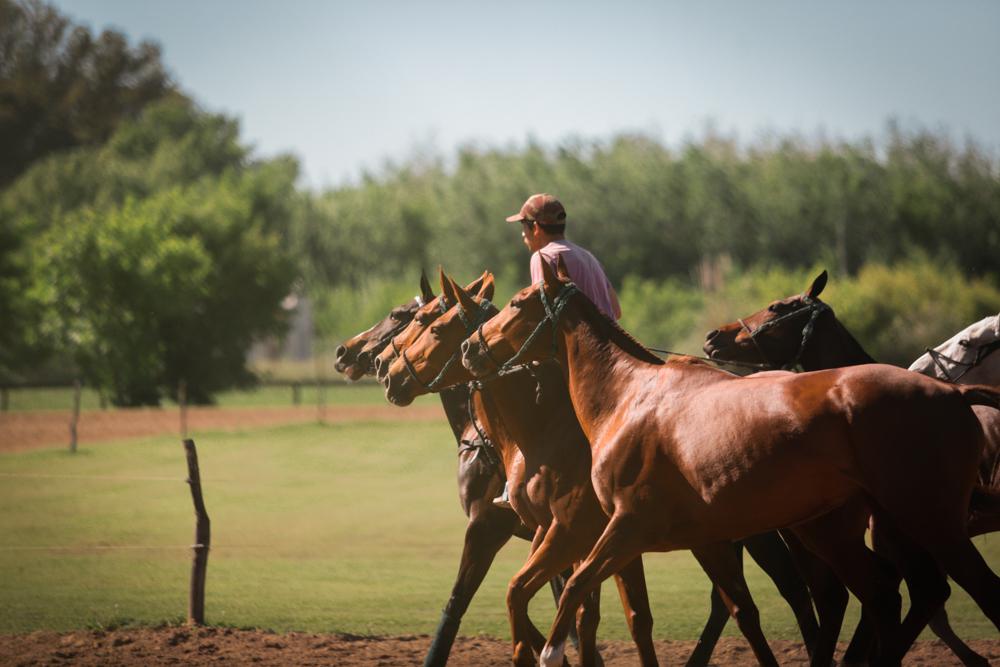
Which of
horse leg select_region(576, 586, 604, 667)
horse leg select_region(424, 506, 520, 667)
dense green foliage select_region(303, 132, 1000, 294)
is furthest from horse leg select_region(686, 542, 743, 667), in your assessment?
dense green foliage select_region(303, 132, 1000, 294)

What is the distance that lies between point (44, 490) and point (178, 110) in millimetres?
51483

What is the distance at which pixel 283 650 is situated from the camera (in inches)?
369

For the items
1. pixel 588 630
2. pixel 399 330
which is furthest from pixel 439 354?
pixel 588 630

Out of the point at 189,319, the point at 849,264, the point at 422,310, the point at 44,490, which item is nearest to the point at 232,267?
the point at 189,319

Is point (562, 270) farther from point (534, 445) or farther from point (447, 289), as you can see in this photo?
point (534, 445)

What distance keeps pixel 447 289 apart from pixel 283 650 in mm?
3311

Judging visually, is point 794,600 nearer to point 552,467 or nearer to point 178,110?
point 552,467

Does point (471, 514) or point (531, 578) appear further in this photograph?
point (471, 514)

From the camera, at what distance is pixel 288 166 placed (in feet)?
234

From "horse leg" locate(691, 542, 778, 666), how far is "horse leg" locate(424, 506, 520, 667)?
55.8 inches

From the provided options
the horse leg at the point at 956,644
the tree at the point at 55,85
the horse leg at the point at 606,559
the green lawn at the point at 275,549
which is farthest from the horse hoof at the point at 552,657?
the tree at the point at 55,85

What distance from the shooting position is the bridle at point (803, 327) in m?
8.97

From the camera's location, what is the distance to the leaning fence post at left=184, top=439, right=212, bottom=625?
10578 mm

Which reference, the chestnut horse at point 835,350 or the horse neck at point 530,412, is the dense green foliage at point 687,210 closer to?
the chestnut horse at point 835,350
